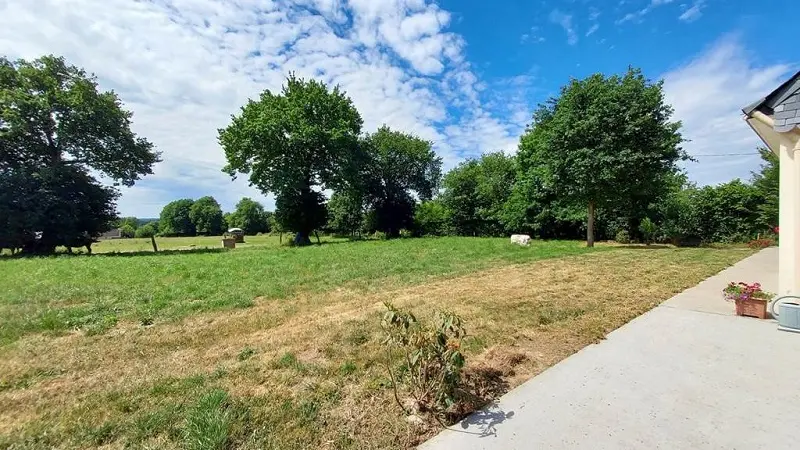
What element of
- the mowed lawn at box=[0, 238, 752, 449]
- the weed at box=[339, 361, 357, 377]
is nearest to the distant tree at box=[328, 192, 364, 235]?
the mowed lawn at box=[0, 238, 752, 449]

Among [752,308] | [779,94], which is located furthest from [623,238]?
[779,94]

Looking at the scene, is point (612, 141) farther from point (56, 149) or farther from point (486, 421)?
point (56, 149)

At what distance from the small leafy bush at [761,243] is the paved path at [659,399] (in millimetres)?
12924

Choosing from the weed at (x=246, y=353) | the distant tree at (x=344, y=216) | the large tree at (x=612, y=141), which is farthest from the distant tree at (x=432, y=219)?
the weed at (x=246, y=353)

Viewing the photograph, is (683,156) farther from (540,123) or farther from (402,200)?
(402,200)

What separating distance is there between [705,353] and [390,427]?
3.27 m

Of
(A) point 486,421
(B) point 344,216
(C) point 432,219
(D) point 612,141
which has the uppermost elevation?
(D) point 612,141

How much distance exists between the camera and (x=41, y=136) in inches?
640

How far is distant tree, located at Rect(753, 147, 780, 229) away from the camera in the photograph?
13857 mm

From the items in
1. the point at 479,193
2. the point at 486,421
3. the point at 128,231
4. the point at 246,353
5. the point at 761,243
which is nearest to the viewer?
the point at 486,421

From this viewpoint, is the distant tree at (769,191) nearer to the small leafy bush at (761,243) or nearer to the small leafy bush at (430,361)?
the small leafy bush at (761,243)

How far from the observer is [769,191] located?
1473cm

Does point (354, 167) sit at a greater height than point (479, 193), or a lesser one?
greater

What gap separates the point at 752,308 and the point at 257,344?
20.7ft
